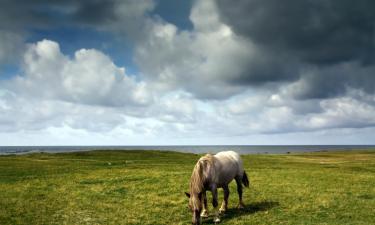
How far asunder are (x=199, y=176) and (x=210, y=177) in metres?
0.85

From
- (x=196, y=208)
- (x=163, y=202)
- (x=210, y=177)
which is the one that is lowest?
(x=163, y=202)

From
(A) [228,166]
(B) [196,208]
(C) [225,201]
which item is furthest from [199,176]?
(C) [225,201]

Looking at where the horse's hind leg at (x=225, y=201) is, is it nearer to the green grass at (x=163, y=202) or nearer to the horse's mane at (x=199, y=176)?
the green grass at (x=163, y=202)

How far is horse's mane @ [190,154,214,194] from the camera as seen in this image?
50.5 feet

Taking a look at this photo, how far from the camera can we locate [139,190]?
2489 centimetres

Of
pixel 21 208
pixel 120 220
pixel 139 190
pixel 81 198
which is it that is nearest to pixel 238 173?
pixel 120 220

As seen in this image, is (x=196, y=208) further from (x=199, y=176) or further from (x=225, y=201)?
(x=225, y=201)

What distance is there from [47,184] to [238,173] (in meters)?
16.9

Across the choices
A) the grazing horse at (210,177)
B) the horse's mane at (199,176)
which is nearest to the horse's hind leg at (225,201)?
the grazing horse at (210,177)

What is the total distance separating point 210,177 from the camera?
16406mm

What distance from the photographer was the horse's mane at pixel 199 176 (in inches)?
606

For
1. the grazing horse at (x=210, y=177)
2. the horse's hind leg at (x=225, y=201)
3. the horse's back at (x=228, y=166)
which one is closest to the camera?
the grazing horse at (x=210, y=177)

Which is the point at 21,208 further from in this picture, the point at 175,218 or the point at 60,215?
the point at 175,218

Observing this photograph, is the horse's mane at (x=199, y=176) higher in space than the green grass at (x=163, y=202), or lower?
higher
